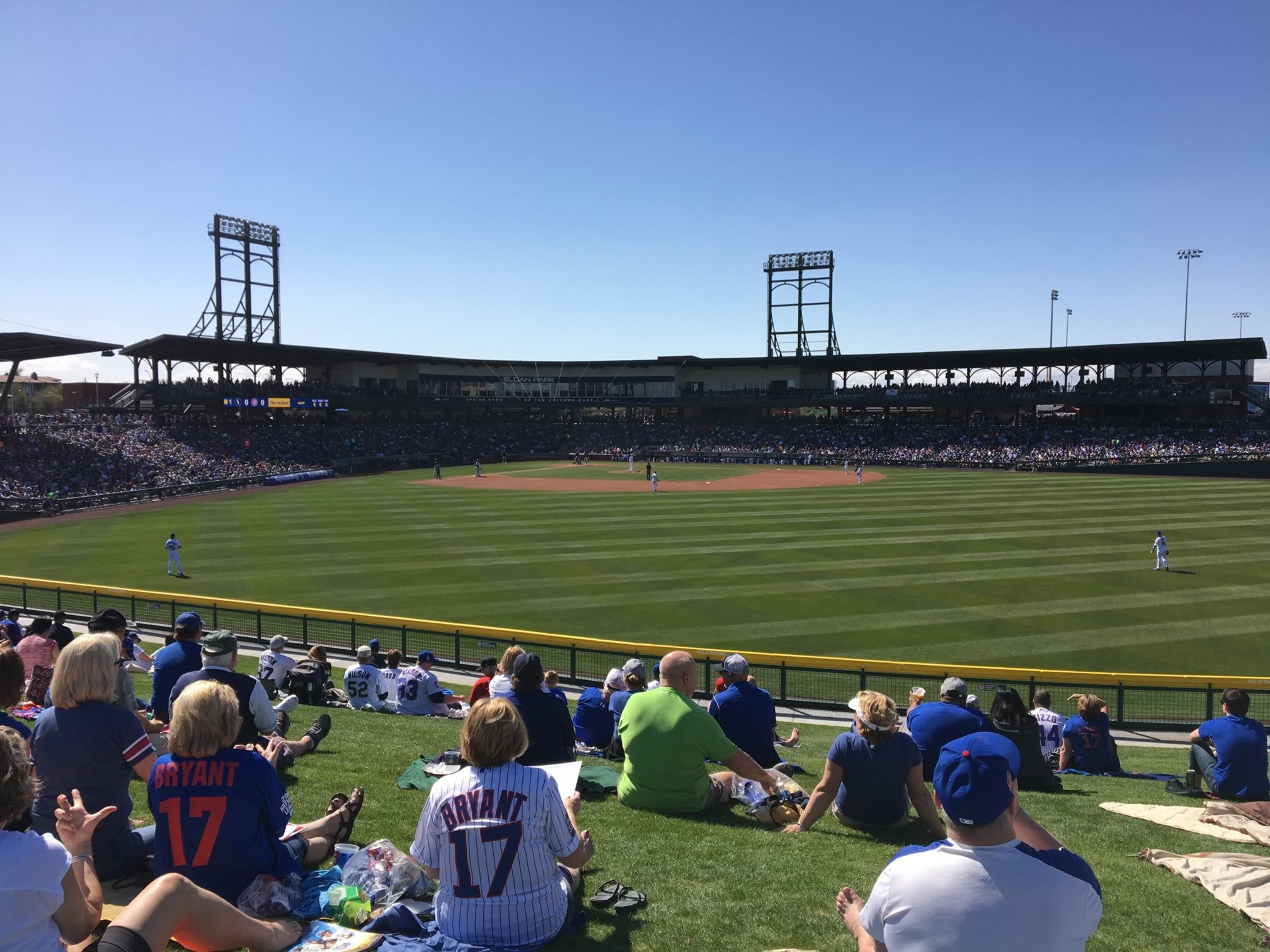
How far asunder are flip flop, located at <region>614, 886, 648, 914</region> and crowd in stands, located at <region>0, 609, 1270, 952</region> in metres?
0.01

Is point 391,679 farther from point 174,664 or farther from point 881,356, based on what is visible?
point 881,356

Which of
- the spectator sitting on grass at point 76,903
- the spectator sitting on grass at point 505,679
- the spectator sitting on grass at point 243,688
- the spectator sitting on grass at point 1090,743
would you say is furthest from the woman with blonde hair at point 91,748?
the spectator sitting on grass at point 1090,743

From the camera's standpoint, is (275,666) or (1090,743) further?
(275,666)

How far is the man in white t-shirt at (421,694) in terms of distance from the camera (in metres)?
13.0

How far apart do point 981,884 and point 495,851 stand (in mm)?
2249

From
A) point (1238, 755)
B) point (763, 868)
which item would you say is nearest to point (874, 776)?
point (763, 868)

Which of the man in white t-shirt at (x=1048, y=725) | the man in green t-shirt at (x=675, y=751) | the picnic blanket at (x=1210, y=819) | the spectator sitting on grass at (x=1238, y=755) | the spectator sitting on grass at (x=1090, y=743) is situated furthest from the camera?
the man in white t-shirt at (x=1048, y=725)

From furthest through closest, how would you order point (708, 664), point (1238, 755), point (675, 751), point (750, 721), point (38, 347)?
point (38, 347), point (708, 664), point (1238, 755), point (750, 721), point (675, 751)

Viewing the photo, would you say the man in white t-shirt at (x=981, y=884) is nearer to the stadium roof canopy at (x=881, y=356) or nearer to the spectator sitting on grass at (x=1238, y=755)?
the spectator sitting on grass at (x=1238, y=755)

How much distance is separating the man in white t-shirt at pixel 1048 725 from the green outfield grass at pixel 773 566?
7.01m

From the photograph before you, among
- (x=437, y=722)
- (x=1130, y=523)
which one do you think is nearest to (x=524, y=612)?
(x=437, y=722)

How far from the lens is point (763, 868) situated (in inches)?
218

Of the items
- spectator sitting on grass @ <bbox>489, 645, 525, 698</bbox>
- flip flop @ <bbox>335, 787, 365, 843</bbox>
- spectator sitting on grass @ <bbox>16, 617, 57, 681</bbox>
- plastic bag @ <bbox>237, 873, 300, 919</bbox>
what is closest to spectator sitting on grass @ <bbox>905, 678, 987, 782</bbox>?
spectator sitting on grass @ <bbox>489, 645, 525, 698</bbox>

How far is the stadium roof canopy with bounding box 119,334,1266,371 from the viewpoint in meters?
67.4
